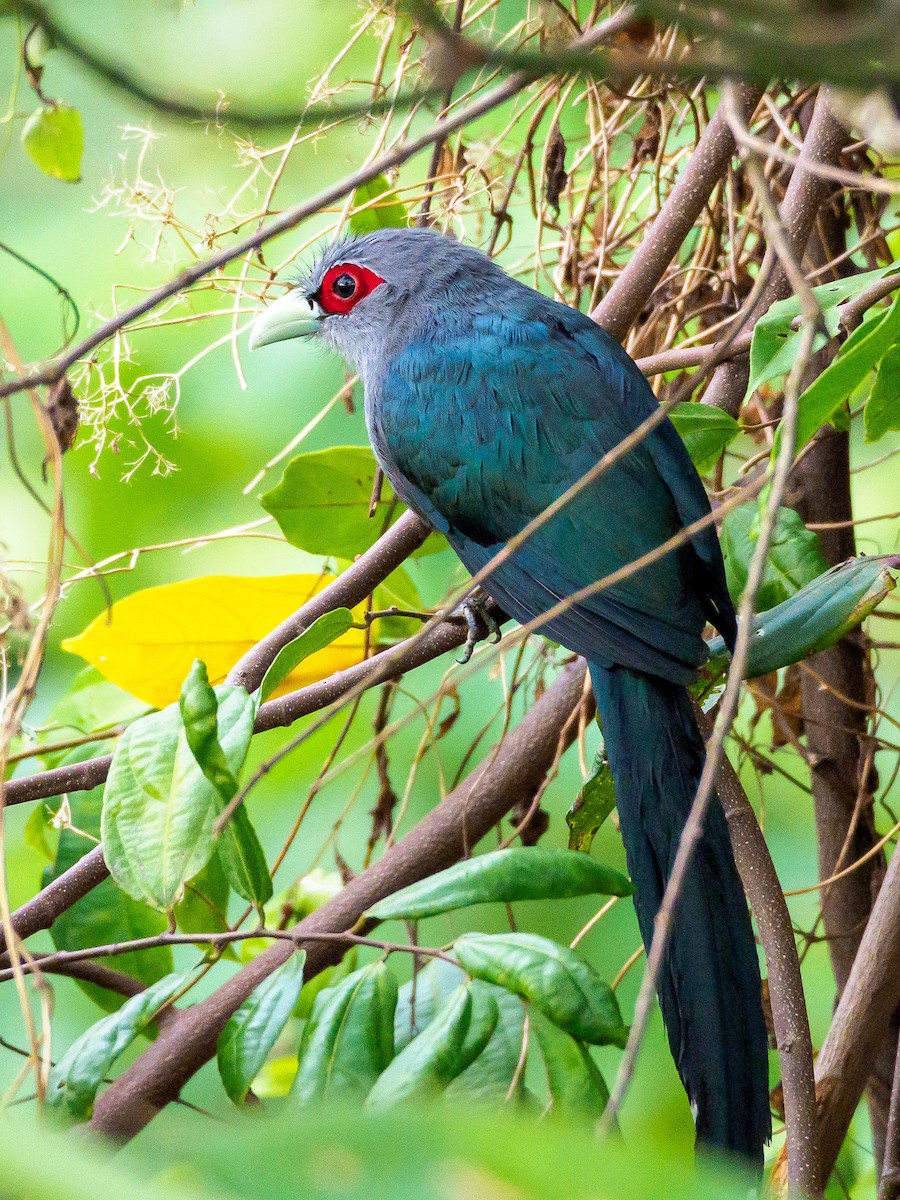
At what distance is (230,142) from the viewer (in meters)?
2.10

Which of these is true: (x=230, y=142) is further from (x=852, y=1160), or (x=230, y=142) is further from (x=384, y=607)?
(x=852, y=1160)

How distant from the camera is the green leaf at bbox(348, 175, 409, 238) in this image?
1.90 meters

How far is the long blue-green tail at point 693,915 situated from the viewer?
1.22 m

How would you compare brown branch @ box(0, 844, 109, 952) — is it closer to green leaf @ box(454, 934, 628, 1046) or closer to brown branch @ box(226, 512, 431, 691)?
brown branch @ box(226, 512, 431, 691)

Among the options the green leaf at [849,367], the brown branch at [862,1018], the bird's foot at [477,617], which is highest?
the green leaf at [849,367]

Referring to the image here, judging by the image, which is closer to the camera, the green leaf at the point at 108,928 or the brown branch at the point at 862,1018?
the brown branch at the point at 862,1018

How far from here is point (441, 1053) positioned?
939mm

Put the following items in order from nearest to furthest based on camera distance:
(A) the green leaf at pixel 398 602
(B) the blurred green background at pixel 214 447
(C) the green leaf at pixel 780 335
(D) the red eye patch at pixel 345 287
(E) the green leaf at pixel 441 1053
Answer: (E) the green leaf at pixel 441 1053, (C) the green leaf at pixel 780 335, (A) the green leaf at pixel 398 602, (D) the red eye patch at pixel 345 287, (B) the blurred green background at pixel 214 447

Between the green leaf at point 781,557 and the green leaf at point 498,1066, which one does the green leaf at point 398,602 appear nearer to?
the green leaf at point 781,557

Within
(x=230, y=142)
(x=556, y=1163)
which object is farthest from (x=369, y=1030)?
(x=230, y=142)

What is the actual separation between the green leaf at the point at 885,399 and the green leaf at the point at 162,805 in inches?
29.8

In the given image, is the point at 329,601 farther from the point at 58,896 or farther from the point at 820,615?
the point at 820,615

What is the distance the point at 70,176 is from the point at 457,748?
1.38 meters

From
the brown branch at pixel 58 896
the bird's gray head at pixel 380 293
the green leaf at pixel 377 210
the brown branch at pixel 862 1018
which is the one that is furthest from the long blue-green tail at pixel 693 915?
the green leaf at pixel 377 210
